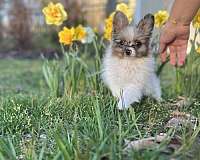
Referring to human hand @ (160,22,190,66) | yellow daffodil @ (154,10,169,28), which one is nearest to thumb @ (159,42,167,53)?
human hand @ (160,22,190,66)

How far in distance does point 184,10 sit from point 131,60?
73 centimetres

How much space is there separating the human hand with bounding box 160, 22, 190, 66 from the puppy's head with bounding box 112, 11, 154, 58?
0.14m

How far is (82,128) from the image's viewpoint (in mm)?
3271

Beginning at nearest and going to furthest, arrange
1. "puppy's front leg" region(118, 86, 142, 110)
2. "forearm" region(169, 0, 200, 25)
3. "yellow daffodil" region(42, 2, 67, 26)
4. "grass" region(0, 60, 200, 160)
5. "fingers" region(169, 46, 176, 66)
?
"grass" region(0, 60, 200, 160)
"forearm" region(169, 0, 200, 25)
"puppy's front leg" region(118, 86, 142, 110)
"fingers" region(169, 46, 176, 66)
"yellow daffodil" region(42, 2, 67, 26)

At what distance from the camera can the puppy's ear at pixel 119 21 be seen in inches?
169

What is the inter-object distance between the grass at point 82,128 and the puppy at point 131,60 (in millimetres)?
162

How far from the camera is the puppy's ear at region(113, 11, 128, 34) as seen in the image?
14.1 ft

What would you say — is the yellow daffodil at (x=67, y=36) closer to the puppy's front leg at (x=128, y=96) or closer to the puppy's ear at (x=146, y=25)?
the puppy's ear at (x=146, y=25)

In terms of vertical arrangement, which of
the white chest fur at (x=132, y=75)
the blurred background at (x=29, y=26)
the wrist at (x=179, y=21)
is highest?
the wrist at (x=179, y=21)

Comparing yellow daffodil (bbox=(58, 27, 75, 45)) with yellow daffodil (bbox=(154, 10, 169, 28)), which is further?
yellow daffodil (bbox=(58, 27, 75, 45))

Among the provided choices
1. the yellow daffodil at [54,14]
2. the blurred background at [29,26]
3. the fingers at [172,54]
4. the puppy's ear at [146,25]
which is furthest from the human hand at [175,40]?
the blurred background at [29,26]

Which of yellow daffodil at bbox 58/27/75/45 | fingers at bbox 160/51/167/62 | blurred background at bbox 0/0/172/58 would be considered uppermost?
yellow daffodil at bbox 58/27/75/45

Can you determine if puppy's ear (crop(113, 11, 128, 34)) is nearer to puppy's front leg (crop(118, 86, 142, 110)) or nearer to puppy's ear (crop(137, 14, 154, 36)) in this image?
puppy's ear (crop(137, 14, 154, 36))

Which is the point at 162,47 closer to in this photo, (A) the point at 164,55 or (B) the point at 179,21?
(A) the point at 164,55
